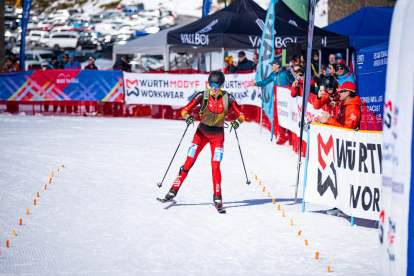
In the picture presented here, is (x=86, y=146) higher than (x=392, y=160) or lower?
lower

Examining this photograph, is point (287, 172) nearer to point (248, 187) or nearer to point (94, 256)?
point (248, 187)

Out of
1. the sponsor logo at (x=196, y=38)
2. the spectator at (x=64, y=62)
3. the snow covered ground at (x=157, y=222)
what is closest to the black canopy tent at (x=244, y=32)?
the sponsor logo at (x=196, y=38)

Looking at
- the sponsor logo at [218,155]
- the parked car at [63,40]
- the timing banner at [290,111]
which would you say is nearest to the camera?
the sponsor logo at [218,155]

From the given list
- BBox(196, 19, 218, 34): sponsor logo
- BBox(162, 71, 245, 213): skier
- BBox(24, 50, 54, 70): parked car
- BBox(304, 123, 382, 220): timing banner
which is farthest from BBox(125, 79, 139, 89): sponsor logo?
BBox(24, 50, 54, 70): parked car

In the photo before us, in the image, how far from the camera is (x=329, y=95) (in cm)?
938

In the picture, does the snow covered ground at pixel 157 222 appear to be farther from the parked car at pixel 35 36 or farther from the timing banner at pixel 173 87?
the parked car at pixel 35 36

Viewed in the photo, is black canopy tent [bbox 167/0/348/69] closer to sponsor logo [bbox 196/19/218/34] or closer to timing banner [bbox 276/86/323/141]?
sponsor logo [bbox 196/19/218/34]

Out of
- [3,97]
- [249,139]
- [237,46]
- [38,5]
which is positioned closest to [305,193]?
[249,139]

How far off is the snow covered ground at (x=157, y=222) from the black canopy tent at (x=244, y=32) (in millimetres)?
6708

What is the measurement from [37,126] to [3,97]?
482 centimetres

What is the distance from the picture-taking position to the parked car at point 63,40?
157 ft

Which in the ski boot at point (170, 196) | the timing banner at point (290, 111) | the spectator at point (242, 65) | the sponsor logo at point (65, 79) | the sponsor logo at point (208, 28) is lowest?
the ski boot at point (170, 196)

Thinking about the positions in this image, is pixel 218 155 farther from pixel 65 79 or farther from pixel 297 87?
pixel 65 79

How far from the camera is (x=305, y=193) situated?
766 centimetres
